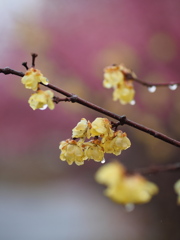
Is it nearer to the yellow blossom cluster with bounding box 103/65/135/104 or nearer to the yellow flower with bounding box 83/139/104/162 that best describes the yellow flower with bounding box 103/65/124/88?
the yellow blossom cluster with bounding box 103/65/135/104

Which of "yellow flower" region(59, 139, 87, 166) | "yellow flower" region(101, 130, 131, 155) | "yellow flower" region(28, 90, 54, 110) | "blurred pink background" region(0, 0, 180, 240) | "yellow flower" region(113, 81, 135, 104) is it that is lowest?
"yellow flower" region(59, 139, 87, 166)

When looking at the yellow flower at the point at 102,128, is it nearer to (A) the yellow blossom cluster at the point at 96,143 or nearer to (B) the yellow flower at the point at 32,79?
(A) the yellow blossom cluster at the point at 96,143

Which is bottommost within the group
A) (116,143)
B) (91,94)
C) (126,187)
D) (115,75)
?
(126,187)

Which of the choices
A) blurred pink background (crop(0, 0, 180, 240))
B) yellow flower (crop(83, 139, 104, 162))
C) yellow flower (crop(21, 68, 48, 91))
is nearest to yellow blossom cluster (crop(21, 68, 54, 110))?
yellow flower (crop(21, 68, 48, 91))

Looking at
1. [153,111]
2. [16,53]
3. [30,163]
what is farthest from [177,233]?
[30,163]

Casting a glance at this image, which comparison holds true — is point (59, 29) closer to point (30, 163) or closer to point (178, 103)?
point (178, 103)

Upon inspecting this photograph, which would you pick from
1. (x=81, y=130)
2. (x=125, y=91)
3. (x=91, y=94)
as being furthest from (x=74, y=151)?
(x=91, y=94)

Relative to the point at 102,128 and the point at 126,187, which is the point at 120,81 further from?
the point at 126,187
